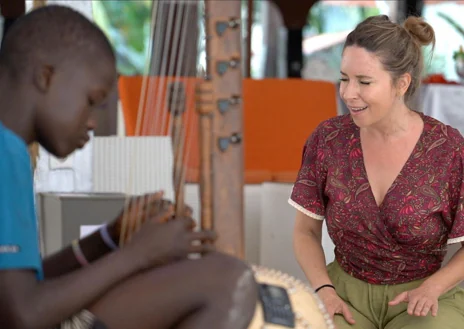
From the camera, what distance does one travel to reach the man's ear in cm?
143

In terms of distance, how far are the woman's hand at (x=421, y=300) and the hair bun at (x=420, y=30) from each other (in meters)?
0.61

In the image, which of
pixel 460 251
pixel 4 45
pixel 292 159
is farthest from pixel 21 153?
pixel 292 159

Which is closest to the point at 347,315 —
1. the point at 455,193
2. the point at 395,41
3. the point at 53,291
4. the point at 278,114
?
the point at 455,193

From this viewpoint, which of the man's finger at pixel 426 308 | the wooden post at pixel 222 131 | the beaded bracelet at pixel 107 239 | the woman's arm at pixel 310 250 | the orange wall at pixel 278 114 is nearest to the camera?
the wooden post at pixel 222 131

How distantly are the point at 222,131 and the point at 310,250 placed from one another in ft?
2.81

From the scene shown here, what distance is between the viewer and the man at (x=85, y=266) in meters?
1.34

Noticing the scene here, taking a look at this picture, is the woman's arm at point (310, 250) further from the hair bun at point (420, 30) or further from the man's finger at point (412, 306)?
the hair bun at point (420, 30)

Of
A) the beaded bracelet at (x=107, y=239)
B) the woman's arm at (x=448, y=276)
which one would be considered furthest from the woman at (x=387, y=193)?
the beaded bracelet at (x=107, y=239)

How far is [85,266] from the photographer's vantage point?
142 cm

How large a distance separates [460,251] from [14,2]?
17.2 ft

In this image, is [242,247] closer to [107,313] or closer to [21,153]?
[107,313]

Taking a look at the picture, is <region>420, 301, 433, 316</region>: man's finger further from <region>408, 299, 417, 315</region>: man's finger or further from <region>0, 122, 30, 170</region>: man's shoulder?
<region>0, 122, 30, 170</region>: man's shoulder

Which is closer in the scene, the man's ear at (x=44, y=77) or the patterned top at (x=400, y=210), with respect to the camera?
the man's ear at (x=44, y=77)

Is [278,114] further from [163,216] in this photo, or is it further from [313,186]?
[163,216]
